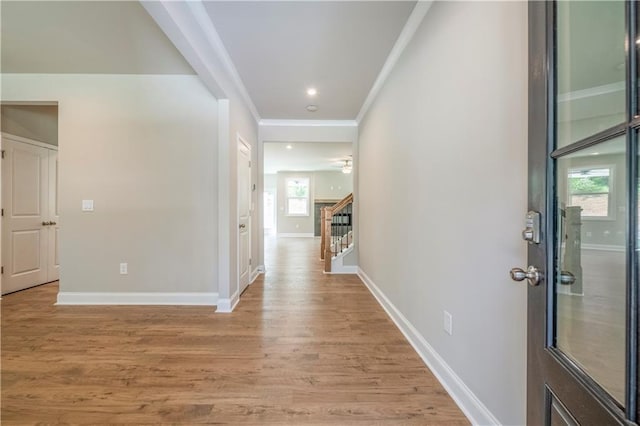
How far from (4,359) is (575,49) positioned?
143 inches

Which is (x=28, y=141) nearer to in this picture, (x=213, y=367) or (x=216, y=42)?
(x=216, y=42)

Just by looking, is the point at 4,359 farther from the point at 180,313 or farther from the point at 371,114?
the point at 371,114

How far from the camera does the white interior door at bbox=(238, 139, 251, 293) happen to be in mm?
3600

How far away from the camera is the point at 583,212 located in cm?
78

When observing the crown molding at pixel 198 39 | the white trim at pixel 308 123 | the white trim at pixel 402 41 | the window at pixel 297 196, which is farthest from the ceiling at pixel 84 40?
the window at pixel 297 196

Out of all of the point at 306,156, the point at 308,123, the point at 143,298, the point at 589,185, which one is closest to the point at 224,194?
the point at 143,298

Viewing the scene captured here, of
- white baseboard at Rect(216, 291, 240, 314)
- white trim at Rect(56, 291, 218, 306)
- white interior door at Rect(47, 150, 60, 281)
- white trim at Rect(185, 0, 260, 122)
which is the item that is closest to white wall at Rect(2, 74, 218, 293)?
white trim at Rect(56, 291, 218, 306)

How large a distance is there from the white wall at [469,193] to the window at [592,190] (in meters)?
0.33

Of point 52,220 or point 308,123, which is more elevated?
point 308,123

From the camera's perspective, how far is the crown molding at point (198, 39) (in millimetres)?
1787

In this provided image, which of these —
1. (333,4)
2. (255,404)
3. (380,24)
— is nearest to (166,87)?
(333,4)

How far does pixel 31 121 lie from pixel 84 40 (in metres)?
2.29

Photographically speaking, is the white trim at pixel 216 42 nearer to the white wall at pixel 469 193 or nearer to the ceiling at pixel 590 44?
the white wall at pixel 469 193

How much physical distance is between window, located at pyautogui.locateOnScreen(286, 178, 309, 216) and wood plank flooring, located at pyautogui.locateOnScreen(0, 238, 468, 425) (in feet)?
26.0
